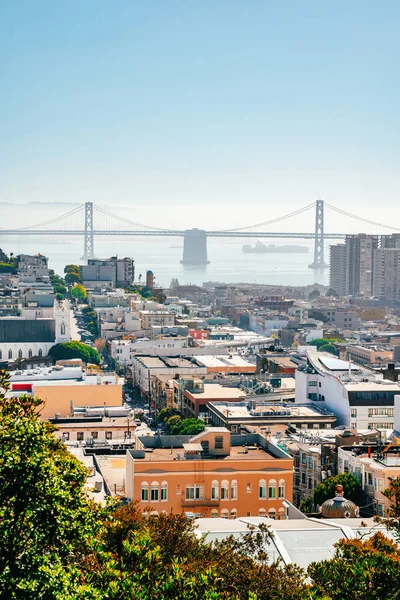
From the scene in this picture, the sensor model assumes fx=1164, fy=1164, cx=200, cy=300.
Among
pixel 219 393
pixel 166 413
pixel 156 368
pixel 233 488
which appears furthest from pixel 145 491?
pixel 156 368

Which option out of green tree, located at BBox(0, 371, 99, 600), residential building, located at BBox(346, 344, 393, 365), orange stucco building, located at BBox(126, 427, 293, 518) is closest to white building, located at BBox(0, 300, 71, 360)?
residential building, located at BBox(346, 344, 393, 365)

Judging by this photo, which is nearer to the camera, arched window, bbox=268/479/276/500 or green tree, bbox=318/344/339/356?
arched window, bbox=268/479/276/500

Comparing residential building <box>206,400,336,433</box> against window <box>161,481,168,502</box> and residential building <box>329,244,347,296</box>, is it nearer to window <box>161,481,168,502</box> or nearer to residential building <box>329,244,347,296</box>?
window <box>161,481,168,502</box>

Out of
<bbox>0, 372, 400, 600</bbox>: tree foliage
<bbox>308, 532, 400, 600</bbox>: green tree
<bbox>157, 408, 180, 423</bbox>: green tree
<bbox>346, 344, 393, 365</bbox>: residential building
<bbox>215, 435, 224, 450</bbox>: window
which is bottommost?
<bbox>157, 408, 180, 423</bbox>: green tree

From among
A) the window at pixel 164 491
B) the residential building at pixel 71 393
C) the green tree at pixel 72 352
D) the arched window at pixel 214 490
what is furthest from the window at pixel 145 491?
the green tree at pixel 72 352

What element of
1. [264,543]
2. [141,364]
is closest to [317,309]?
[141,364]

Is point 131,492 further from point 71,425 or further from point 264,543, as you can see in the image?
point 71,425

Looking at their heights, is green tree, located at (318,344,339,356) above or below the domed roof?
below
